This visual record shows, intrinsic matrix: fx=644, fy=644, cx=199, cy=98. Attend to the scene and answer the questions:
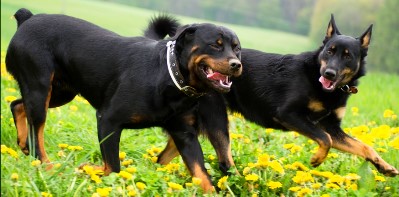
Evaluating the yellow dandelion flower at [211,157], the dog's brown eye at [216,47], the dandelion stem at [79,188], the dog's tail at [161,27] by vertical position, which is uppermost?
the dog's brown eye at [216,47]

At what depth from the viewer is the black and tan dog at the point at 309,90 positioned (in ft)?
20.0

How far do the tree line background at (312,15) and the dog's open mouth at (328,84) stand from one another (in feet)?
79.1

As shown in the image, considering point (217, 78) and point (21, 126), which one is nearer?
point (217, 78)

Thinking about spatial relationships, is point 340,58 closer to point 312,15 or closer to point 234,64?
point 234,64

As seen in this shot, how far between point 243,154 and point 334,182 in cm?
113

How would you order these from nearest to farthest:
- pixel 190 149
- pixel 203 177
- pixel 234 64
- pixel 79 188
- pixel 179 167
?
pixel 79 188, pixel 234 64, pixel 203 177, pixel 190 149, pixel 179 167

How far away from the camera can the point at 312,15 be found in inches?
1906

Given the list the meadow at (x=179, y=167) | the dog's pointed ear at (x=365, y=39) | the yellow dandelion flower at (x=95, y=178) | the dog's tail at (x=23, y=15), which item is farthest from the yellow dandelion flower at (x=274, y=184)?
the dog's tail at (x=23, y=15)

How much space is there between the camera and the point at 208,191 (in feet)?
16.3

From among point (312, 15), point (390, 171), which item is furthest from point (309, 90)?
point (312, 15)

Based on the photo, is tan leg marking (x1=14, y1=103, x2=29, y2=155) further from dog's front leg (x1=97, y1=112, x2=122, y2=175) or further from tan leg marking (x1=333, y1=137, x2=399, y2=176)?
tan leg marking (x1=333, y1=137, x2=399, y2=176)

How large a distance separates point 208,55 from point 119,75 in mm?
877

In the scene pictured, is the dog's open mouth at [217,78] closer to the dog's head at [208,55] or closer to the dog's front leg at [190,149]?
the dog's head at [208,55]

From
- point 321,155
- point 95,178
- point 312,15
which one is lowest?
point 312,15
